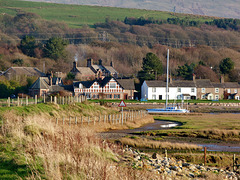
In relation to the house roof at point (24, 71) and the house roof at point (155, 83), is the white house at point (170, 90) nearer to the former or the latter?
the house roof at point (155, 83)

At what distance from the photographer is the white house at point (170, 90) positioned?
379 ft

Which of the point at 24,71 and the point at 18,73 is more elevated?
the point at 24,71

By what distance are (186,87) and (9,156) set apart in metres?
104

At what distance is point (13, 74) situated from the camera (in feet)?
411

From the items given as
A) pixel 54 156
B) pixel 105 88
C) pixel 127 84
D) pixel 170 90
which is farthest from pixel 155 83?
pixel 54 156

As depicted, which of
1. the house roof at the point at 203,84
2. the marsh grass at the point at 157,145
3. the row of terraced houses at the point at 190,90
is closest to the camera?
the marsh grass at the point at 157,145

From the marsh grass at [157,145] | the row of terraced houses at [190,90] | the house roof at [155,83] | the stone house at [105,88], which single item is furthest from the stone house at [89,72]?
the marsh grass at [157,145]

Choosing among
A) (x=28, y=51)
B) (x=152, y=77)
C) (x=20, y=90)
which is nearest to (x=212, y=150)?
(x=20, y=90)

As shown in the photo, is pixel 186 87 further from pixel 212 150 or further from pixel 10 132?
Result: pixel 10 132

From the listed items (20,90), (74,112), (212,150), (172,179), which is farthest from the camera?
(20,90)

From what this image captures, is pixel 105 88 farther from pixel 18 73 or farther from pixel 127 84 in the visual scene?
pixel 18 73

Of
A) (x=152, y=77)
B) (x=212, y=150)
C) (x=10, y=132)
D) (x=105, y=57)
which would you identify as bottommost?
(x=212, y=150)

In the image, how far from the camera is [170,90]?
11806 centimetres

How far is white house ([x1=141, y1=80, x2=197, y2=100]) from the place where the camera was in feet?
379
